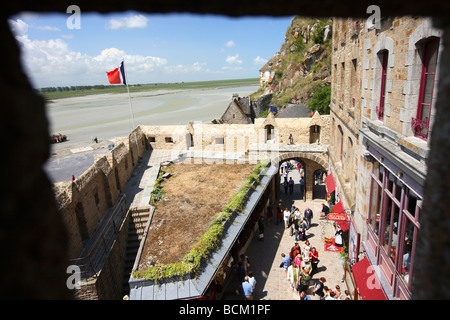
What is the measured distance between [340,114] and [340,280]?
23.7 ft

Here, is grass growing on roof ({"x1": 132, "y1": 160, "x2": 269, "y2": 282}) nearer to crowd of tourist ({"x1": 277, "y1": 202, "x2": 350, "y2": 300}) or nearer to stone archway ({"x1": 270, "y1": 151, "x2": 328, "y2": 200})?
crowd of tourist ({"x1": 277, "y1": 202, "x2": 350, "y2": 300})

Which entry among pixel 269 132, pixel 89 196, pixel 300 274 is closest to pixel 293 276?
pixel 300 274

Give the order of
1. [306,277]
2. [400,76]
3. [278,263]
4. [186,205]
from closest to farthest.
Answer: [400,76]
[306,277]
[186,205]
[278,263]

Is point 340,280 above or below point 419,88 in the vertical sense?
below

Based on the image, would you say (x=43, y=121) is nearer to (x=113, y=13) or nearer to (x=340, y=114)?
(x=113, y=13)

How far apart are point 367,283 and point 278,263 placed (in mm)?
5019

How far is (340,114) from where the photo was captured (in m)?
13.5

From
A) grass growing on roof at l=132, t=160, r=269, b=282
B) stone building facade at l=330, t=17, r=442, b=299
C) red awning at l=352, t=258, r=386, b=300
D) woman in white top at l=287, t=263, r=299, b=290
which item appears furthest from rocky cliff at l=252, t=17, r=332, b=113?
red awning at l=352, t=258, r=386, b=300

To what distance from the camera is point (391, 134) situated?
272 inches

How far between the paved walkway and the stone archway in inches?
109

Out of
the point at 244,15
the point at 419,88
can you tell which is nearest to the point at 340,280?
the point at 419,88

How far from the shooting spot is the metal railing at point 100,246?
8.97 m

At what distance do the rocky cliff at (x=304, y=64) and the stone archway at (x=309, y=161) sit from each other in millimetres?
16674

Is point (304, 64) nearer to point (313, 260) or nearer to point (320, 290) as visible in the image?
point (313, 260)
